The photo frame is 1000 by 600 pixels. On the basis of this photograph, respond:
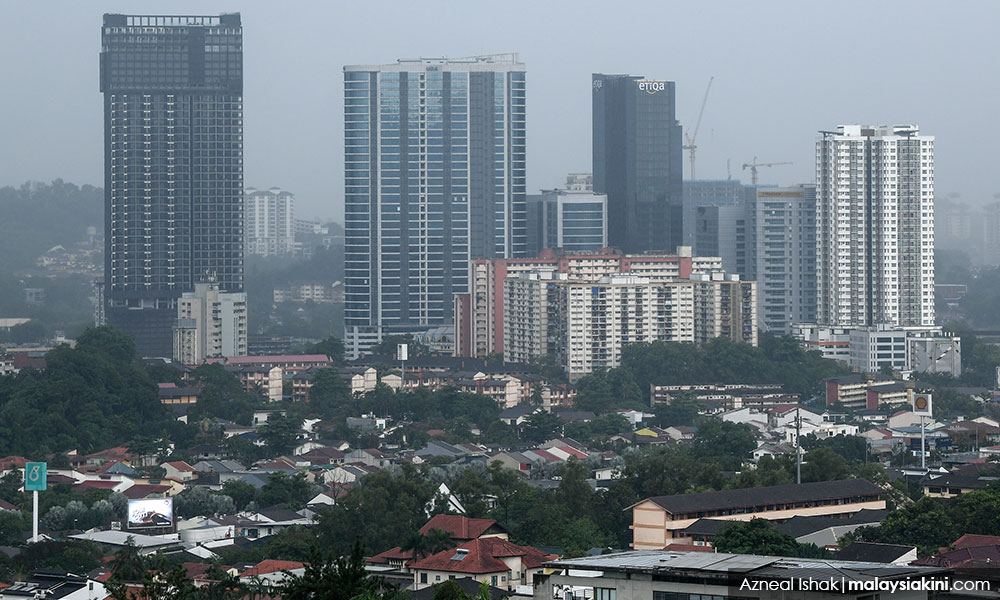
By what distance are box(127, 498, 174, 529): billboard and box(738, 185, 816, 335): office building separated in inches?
A: 1695

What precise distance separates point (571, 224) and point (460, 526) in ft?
151

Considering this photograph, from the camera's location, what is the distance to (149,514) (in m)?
29.2

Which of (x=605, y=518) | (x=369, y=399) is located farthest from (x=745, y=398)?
(x=605, y=518)

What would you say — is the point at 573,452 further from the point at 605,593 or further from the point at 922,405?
the point at 605,593

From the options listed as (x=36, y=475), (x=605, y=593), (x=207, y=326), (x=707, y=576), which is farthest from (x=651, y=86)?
(x=707, y=576)

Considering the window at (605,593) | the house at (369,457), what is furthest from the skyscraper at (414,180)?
the window at (605,593)

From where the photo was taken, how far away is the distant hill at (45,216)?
345 feet

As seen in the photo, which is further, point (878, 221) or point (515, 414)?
point (878, 221)

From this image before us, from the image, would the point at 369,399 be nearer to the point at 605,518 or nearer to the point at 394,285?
the point at 394,285

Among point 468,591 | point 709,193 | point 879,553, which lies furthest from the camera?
point 709,193

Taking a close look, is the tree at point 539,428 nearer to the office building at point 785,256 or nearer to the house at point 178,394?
the house at point 178,394

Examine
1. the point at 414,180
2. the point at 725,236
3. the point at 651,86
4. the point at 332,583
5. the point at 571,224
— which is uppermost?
the point at 651,86

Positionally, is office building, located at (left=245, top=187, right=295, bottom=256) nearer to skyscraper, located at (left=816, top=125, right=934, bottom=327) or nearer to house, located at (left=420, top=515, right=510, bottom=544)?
skyscraper, located at (left=816, top=125, right=934, bottom=327)

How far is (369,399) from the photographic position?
165 feet
